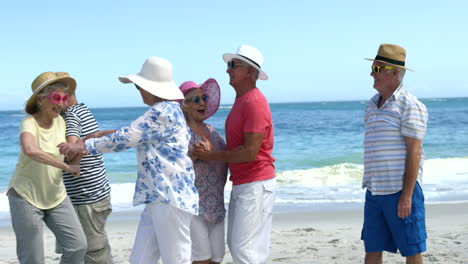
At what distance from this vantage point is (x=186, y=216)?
339 centimetres

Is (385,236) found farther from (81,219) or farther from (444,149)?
(444,149)

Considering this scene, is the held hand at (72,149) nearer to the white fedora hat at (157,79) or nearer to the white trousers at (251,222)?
the white fedora hat at (157,79)

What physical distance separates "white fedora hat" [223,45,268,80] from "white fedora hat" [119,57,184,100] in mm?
488

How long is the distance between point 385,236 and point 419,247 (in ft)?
0.79

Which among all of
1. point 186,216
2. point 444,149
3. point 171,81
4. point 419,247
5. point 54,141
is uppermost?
point 171,81

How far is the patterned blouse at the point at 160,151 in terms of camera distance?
3.24 meters

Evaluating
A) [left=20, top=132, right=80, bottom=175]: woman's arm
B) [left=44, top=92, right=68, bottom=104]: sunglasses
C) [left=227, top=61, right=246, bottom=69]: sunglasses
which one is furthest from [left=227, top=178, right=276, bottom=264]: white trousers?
[left=44, top=92, right=68, bottom=104]: sunglasses

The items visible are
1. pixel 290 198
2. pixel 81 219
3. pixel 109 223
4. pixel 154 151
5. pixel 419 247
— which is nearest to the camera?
pixel 154 151

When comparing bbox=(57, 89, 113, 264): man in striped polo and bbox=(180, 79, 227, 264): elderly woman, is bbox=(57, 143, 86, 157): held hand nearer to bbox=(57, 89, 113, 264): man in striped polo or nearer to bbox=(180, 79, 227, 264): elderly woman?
bbox=(57, 89, 113, 264): man in striped polo

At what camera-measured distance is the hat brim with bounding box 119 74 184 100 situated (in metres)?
3.36

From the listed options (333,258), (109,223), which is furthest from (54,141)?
(109,223)

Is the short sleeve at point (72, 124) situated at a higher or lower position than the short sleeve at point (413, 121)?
lower

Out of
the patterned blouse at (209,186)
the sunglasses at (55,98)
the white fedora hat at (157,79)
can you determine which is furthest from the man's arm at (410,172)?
the sunglasses at (55,98)

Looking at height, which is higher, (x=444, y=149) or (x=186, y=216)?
(x=186, y=216)
